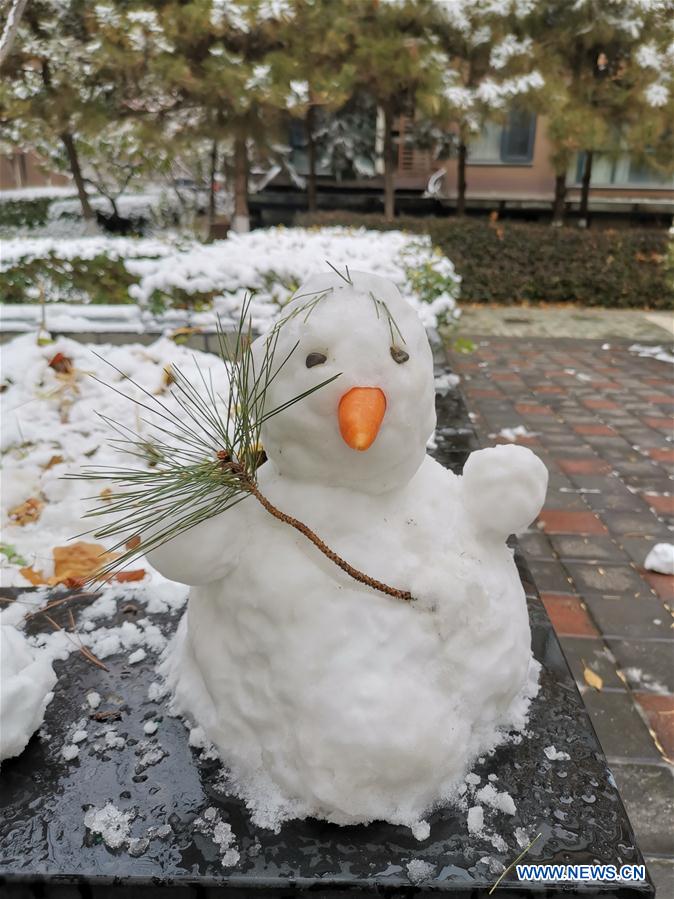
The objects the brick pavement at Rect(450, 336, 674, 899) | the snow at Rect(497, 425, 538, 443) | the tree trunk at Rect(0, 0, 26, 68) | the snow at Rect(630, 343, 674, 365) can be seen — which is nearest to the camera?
the tree trunk at Rect(0, 0, 26, 68)

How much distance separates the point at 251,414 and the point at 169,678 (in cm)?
74

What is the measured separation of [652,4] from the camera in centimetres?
912

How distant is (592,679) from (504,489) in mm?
1568

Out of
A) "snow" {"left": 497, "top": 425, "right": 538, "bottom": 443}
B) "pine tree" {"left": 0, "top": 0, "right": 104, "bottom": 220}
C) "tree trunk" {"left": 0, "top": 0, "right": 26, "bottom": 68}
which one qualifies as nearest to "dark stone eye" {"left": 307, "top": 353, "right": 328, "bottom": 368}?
"tree trunk" {"left": 0, "top": 0, "right": 26, "bottom": 68}

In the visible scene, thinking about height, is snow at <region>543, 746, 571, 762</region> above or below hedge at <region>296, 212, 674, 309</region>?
below

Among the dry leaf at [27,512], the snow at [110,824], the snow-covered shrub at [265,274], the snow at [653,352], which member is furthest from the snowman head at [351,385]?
the snow at [653,352]

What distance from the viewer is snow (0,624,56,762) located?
4.66 feet

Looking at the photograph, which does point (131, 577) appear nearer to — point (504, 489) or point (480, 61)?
point (504, 489)

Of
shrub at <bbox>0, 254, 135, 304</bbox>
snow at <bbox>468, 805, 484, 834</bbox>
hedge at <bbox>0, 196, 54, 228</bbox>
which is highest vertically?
hedge at <bbox>0, 196, 54, 228</bbox>

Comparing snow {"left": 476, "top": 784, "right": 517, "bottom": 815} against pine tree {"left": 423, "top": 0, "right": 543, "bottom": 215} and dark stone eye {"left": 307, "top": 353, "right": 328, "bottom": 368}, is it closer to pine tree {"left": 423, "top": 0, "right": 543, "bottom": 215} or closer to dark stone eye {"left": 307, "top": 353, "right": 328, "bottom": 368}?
dark stone eye {"left": 307, "top": 353, "right": 328, "bottom": 368}

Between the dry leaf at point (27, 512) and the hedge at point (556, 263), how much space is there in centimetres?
839

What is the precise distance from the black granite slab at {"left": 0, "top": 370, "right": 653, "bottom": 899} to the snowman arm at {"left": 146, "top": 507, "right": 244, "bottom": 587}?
0.44m

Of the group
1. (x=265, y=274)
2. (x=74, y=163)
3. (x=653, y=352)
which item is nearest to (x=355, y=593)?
(x=265, y=274)

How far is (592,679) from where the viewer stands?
260 centimetres
